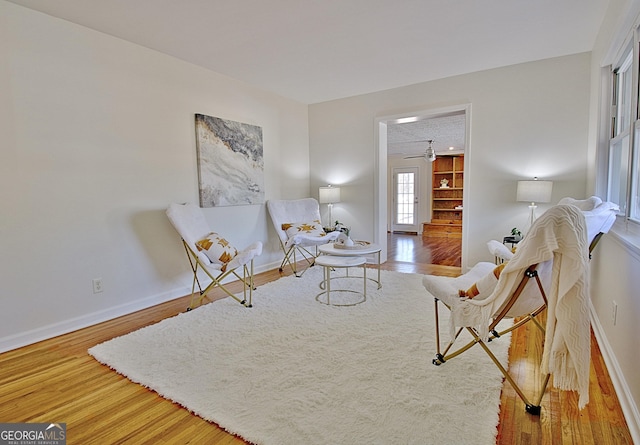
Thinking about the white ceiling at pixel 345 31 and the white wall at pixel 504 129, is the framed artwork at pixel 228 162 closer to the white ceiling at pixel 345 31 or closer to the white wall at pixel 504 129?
the white ceiling at pixel 345 31

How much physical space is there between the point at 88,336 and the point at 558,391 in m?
3.30

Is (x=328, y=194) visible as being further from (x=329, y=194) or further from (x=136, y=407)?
(x=136, y=407)

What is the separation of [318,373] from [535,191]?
10.3ft

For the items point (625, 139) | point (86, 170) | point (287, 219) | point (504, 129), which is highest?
point (504, 129)

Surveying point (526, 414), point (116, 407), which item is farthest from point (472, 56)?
point (116, 407)

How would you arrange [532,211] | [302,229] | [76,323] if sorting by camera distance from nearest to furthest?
[76,323] → [532,211] → [302,229]

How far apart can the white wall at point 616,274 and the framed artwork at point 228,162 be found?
12.0 ft

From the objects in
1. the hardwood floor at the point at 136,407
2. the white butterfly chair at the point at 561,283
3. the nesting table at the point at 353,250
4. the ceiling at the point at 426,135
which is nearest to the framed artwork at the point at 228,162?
the nesting table at the point at 353,250

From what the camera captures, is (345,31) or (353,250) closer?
(345,31)

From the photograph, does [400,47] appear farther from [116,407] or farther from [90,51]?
[116,407]

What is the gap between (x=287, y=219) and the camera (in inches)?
191

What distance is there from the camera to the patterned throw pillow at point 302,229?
459 cm

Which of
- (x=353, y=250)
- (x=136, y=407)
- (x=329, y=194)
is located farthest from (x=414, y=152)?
(x=136, y=407)

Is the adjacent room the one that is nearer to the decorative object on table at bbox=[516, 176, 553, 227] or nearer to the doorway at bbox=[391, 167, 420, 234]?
the decorative object on table at bbox=[516, 176, 553, 227]
